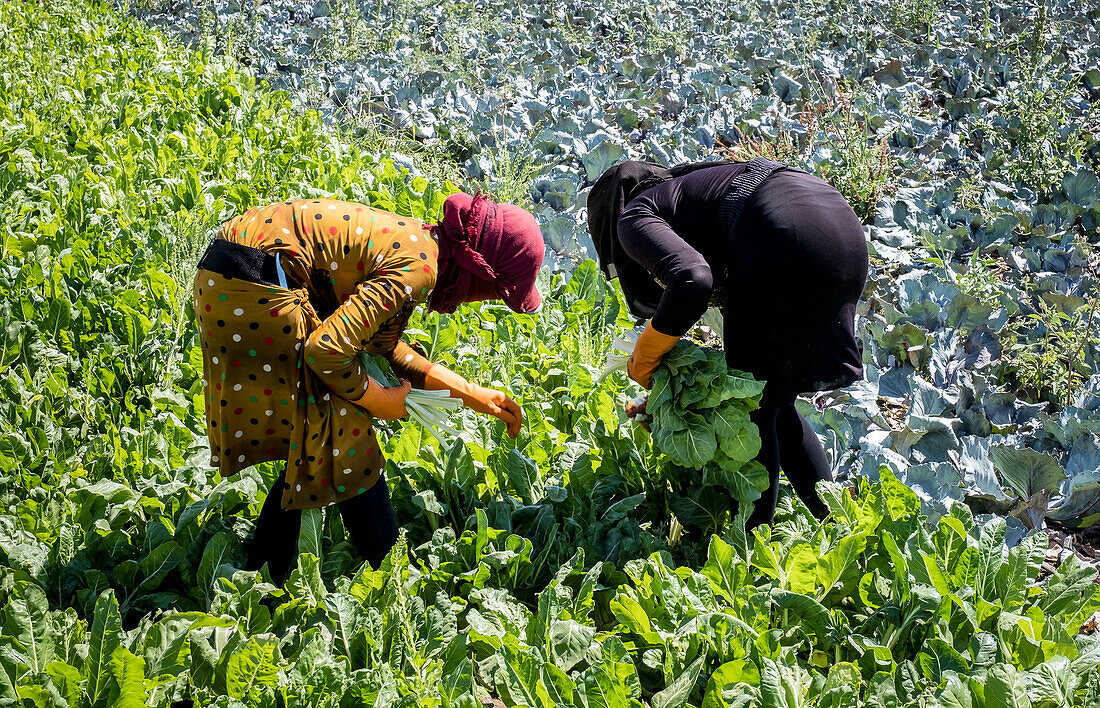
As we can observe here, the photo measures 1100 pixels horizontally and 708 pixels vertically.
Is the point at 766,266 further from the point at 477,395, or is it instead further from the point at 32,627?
the point at 32,627

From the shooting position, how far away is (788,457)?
2.61 m

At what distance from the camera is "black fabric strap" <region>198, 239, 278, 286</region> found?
6.48 ft

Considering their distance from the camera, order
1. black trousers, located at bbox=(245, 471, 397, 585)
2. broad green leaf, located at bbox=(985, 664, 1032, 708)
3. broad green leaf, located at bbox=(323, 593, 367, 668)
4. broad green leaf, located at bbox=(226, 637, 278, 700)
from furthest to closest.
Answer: black trousers, located at bbox=(245, 471, 397, 585) → broad green leaf, located at bbox=(323, 593, 367, 668) → broad green leaf, located at bbox=(226, 637, 278, 700) → broad green leaf, located at bbox=(985, 664, 1032, 708)

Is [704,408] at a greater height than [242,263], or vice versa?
[242,263]

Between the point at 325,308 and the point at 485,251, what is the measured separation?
1.31ft

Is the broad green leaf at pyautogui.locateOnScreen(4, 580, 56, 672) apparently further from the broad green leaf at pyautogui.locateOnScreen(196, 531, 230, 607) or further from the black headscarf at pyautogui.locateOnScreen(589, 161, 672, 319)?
the black headscarf at pyautogui.locateOnScreen(589, 161, 672, 319)

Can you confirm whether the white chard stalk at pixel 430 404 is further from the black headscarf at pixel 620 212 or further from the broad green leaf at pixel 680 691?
the broad green leaf at pixel 680 691

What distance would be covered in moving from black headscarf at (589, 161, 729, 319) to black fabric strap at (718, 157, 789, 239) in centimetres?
14

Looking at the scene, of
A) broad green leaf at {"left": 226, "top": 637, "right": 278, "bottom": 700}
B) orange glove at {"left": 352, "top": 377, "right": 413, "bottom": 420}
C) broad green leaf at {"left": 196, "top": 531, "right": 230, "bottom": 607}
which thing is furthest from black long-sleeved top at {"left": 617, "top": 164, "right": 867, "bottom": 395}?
broad green leaf at {"left": 196, "top": 531, "right": 230, "bottom": 607}

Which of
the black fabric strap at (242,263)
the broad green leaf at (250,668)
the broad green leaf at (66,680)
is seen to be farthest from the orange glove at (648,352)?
the broad green leaf at (66,680)

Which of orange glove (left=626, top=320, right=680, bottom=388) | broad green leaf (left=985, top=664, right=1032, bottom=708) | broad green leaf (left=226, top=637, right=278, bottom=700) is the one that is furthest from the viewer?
orange glove (left=626, top=320, right=680, bottom=388)

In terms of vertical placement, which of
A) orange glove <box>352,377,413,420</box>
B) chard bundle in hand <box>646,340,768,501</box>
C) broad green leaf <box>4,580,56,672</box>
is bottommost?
broad green leaf <box>4,580,56,672</box>

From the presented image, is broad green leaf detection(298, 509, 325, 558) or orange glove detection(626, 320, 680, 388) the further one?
broad green leaf detection(298, 509, 325, 558)

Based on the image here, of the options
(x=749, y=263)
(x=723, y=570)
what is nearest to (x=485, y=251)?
(x=749, y=263)
